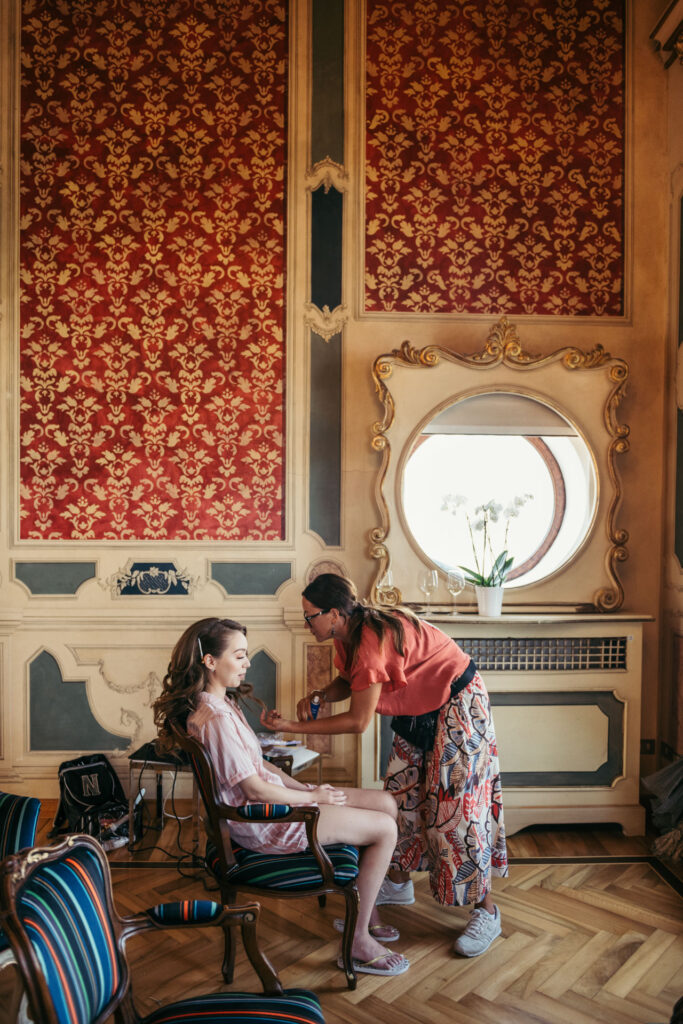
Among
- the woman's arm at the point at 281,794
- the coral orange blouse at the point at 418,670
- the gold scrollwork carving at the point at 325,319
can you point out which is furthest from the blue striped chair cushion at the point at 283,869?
the gold scrollwork carving at the point at 325,319

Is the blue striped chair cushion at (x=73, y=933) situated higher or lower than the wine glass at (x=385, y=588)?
lower

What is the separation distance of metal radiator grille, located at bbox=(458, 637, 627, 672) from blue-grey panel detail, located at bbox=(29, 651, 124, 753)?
1.91 metres

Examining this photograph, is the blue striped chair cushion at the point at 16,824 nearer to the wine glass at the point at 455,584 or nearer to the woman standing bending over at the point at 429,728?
the woman standing bending over at the point at 429,728

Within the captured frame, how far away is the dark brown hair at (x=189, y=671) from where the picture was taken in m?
2.37

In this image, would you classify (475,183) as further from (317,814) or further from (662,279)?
(317,814)

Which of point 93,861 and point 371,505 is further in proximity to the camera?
point 371,505

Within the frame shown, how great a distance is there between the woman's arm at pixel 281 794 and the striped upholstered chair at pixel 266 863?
0.05 meters

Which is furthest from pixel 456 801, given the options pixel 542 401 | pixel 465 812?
pixel 542 401

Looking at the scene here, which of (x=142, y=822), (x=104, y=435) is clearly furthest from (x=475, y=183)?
(x=142, y=822)

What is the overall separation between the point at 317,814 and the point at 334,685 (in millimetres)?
656

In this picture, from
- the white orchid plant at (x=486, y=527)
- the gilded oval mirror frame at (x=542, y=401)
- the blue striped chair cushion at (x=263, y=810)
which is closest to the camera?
the blue striped chair cushion at (x=263, y=810)

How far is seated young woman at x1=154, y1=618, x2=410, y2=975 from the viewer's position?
7.59ft

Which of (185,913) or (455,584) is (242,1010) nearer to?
(185,913)

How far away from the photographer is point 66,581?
402cm
